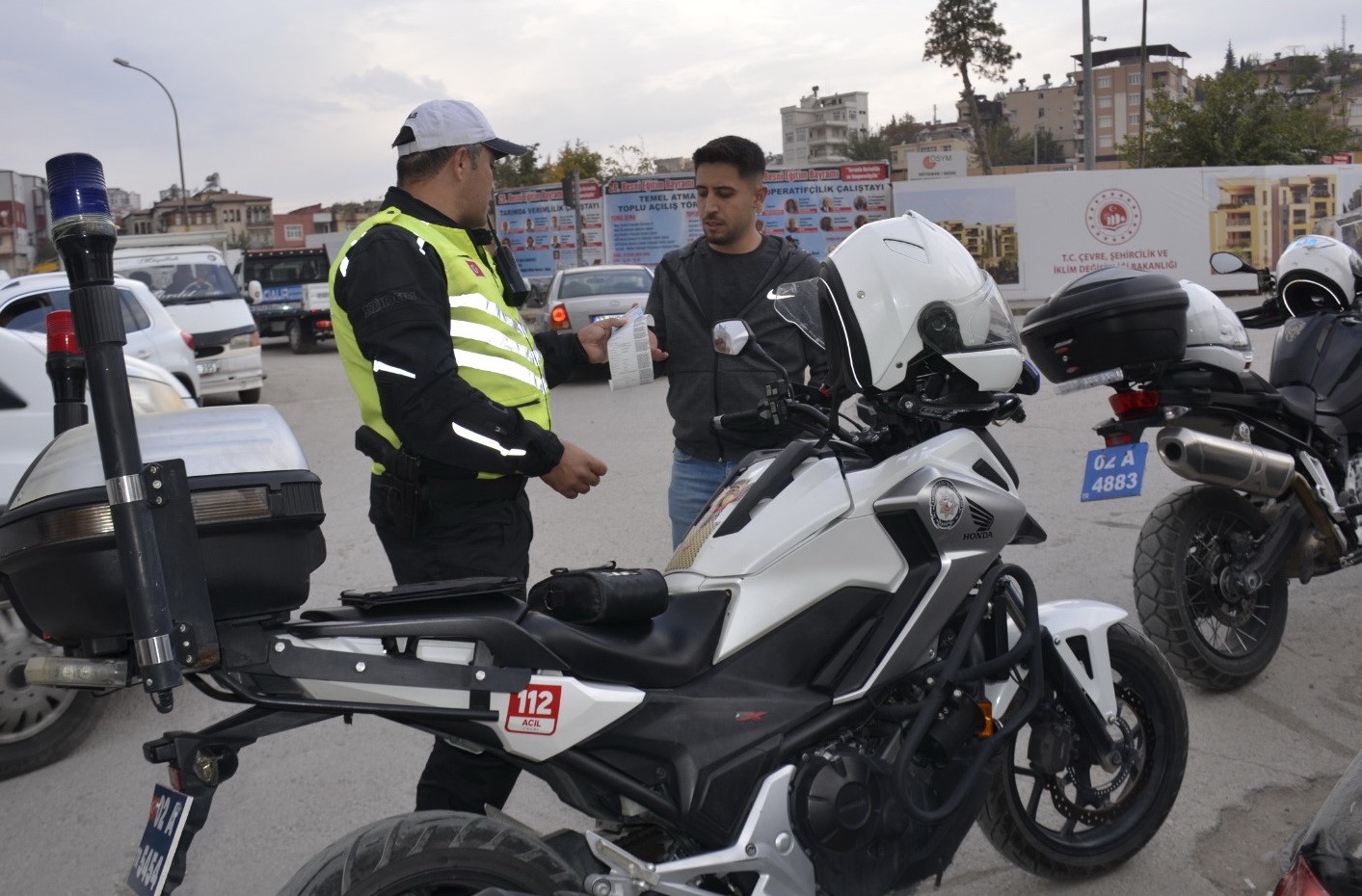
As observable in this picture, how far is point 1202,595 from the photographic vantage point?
4.67 m

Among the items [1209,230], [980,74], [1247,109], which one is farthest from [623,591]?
[980,74]

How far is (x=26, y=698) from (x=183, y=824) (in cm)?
285

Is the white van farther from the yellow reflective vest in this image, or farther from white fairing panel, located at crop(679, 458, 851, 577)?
white fairing panel, located at crop(679, 458, 851, 577)

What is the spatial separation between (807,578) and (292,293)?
23.7 meters

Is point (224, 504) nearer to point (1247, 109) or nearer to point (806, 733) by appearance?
point (806, 733)

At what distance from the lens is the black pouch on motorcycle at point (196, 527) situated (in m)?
2.07

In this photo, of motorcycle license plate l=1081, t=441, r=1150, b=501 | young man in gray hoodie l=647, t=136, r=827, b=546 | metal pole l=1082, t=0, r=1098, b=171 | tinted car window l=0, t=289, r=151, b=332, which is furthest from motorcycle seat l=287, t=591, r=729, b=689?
metal pole l=1082, t=0, r=1098, b=171

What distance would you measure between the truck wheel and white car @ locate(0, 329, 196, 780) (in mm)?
18512

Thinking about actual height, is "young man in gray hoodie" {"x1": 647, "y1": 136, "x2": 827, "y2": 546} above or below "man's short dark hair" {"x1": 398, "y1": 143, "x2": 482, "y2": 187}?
below

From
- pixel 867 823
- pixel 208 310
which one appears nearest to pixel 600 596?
pixel 867 823

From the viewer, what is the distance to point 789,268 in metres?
4.43

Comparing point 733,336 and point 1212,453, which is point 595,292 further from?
point 733,336

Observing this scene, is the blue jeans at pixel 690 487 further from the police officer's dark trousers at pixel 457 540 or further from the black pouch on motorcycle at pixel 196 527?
the black pouch on motorcycle at pixel 196 527

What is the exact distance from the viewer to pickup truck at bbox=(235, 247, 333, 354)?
77.4ft
